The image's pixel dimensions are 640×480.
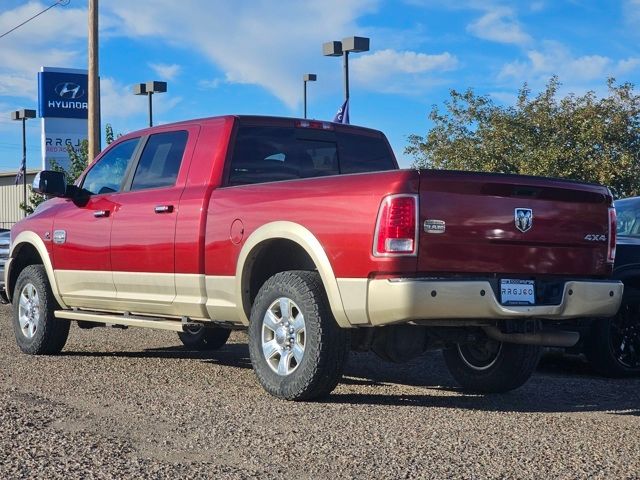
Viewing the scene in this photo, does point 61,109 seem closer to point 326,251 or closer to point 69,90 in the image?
point 69,90

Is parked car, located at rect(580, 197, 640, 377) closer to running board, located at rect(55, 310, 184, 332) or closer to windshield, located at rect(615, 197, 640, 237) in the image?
windshield, located at rect(615, 197, 640, 237)

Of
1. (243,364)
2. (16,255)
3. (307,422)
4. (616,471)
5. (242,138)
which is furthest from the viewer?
(16,255)

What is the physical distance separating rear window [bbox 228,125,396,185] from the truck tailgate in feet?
6.64

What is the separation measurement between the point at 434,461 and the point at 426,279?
131 centimetres

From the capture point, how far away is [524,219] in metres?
6.19

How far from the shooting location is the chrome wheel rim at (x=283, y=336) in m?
6.45

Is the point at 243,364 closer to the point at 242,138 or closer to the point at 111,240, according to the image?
the point at 111,240

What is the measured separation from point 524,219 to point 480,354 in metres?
1.58

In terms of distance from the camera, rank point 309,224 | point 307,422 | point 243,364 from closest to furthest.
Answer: point 307,422 < point 309,224 < point 243,364

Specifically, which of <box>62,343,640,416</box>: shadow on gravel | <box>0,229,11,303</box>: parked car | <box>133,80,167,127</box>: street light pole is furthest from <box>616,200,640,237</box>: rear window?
<box>133,80,167,127</box>: street light pole

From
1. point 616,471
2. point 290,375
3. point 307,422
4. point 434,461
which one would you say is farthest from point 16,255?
point 616,471

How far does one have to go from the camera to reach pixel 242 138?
297 inches

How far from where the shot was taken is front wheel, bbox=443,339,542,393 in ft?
23.5

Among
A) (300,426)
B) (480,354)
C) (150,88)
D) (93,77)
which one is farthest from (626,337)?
(150,88)
